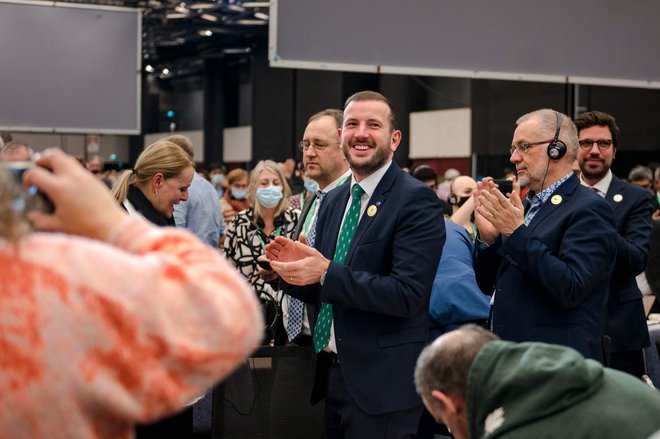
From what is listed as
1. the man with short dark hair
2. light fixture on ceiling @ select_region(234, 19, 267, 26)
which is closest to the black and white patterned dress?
the man with short dark hair

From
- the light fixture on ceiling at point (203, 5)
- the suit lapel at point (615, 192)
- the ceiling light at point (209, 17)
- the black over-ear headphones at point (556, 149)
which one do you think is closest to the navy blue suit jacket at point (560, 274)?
→ the black over-ear headphones at point (556, 149)

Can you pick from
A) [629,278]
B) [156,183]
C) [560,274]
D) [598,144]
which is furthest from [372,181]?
[598,144]

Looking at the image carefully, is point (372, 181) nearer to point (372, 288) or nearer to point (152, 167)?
point (372, 288)

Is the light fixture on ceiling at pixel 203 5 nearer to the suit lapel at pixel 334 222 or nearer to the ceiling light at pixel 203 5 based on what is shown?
the ceiling light at pixel 203 5

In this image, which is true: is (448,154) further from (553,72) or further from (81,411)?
(81,411)

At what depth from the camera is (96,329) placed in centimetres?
113

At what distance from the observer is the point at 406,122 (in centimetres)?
2000

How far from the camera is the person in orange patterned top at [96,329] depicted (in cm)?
113

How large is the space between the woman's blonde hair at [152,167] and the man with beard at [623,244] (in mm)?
1898

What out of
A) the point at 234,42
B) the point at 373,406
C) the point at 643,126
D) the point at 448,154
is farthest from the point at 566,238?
the point at 234,42

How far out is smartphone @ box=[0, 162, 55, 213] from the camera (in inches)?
47.3

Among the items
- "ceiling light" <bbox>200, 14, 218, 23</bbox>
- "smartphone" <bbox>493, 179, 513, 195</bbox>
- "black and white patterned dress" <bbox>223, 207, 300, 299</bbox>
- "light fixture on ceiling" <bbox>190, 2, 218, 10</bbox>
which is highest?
"light fixture on ceiling" <bbox>190, 2, 218, 10</bbox>

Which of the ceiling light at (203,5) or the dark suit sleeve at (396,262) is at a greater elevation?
the ceiling light at (203,5)

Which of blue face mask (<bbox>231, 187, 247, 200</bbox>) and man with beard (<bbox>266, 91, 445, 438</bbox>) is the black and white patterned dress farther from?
blue face mask (<bbox>231, 187, 247, 200</bbox>)
